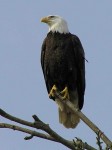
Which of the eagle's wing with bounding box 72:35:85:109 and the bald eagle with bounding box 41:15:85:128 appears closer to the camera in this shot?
the bald eagle with bounding box 41:15:85:128

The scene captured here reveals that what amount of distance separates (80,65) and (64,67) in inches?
12.0

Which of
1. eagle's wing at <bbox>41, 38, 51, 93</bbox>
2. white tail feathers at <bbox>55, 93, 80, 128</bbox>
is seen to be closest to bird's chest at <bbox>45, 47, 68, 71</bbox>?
eagle's wing at <bbox>41, 38, 51, 93</bbox>

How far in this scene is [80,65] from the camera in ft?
27.3

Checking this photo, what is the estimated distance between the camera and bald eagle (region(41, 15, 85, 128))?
812cm

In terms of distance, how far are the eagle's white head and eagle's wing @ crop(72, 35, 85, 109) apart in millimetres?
439

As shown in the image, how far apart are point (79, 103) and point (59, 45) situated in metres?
1.09

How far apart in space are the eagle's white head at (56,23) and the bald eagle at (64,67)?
17cm

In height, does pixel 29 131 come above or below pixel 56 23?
below

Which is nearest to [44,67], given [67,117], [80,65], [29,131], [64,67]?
[64,67]

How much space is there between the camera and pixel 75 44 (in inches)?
326

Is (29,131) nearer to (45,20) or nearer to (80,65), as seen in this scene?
(80,65)

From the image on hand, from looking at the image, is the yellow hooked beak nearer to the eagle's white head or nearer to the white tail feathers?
the eagle's white head

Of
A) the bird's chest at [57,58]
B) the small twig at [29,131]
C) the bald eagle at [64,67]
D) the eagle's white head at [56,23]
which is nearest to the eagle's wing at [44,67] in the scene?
the bald eagle at [64,67]

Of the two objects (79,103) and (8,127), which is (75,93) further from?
(8,127)
